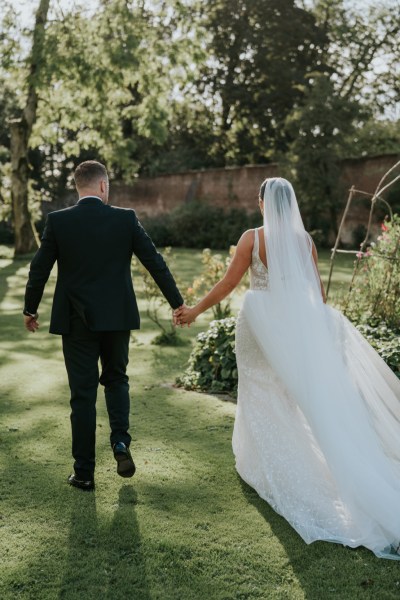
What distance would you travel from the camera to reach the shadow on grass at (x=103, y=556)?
313 cm

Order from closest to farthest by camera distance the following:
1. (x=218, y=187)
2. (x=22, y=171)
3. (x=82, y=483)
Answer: (x=82, y=483) → (x=22, y=171) → (x=218, y=187)

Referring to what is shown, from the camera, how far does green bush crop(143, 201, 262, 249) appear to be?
85.6 ft

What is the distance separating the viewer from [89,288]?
13.6ft

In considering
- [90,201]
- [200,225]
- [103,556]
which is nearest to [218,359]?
[90,201]

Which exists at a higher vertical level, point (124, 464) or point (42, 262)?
point (42, 262)

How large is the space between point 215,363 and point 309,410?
10.2 ft

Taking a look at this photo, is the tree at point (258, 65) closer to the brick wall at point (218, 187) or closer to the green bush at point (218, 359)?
the brick wall at point (218, 187)

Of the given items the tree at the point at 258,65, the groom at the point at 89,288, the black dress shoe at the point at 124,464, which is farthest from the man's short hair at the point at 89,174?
the tree at the point at 258,65

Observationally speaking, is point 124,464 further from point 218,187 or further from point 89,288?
point 218,187

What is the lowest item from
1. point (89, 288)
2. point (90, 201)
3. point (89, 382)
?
point (89, 382)

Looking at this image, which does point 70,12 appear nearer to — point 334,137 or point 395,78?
point 334,137

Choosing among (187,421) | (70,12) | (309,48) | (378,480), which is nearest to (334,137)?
(70,12)

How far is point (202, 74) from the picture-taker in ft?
118

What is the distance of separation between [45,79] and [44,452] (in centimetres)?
1590
